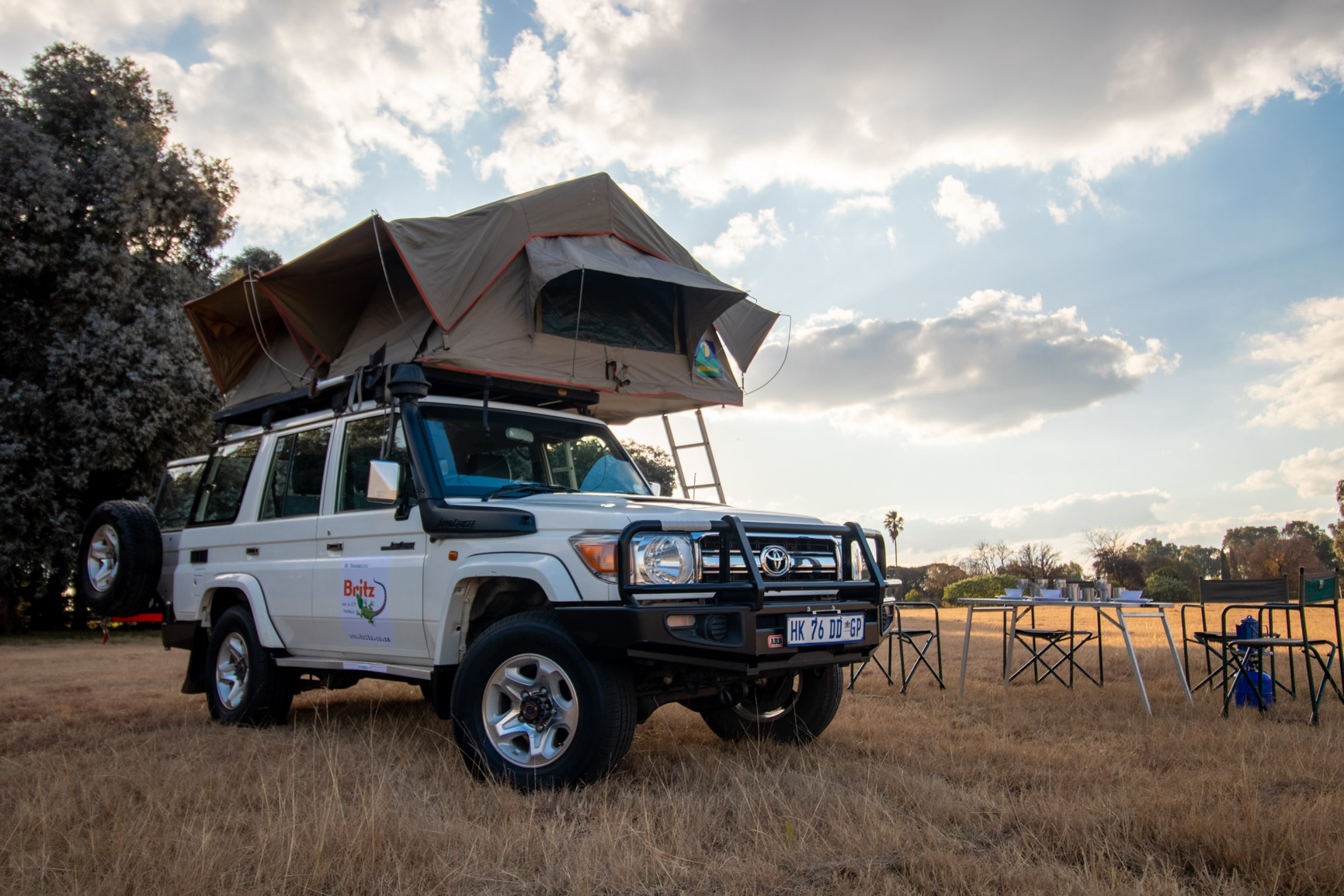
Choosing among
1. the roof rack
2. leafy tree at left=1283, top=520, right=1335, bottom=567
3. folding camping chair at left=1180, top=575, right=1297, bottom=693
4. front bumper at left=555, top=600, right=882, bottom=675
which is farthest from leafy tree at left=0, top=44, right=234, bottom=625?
leafy tree at left=1283, top=520, right=1335, bottom=567

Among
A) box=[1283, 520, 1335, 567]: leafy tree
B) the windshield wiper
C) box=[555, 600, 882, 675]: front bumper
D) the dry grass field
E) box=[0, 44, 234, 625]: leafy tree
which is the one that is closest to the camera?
the dry grass field

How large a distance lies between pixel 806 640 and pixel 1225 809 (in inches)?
69.1

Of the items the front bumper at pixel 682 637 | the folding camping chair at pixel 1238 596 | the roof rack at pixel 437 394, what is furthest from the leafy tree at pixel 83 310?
the folding camping chair at pixel 1238 596

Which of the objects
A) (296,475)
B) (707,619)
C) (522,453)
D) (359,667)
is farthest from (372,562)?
(707,619)

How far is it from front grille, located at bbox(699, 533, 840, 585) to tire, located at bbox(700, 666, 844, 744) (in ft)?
3.03

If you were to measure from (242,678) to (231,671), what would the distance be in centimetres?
16

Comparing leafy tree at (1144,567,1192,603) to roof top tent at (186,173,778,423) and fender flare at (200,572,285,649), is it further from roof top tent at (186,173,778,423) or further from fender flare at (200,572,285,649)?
fender flare at (200,572,285,649)

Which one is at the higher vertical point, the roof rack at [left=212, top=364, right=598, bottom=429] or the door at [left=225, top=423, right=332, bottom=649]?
the roof rack at [left=212, top=364, right=598, bottom=429]

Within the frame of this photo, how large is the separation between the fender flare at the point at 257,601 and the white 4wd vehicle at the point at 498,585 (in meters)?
0.01

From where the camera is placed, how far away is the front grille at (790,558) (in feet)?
13.9

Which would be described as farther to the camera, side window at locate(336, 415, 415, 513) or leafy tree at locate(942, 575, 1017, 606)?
leafy tree at locate(942, 575, 1017, 606)

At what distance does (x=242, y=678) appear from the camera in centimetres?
641

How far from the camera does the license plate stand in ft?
13.9

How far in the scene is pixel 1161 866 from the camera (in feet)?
10.4
